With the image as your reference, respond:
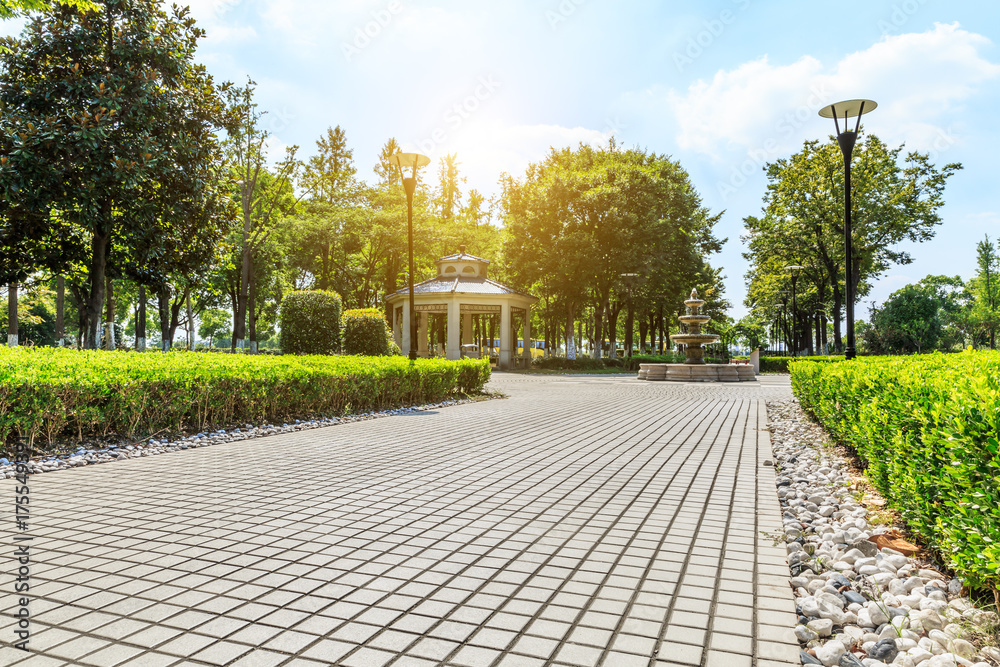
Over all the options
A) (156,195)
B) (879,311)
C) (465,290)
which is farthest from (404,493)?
(879,311)

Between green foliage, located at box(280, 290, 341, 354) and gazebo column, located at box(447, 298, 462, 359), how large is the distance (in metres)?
11.8

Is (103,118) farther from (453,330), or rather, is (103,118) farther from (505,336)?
(505,336)

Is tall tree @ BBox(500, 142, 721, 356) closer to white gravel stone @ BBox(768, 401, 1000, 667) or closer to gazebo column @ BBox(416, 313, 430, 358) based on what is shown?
gazebo column @ BBox(416, 313, 430, 358)

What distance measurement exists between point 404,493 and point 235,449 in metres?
3.11

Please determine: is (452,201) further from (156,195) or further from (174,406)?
(174,406)

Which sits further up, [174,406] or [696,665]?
[174,406]

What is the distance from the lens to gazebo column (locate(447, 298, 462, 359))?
29938mm

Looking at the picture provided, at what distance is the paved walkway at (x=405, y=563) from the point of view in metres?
2.37

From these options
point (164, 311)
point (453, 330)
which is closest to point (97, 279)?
point (164, 311)

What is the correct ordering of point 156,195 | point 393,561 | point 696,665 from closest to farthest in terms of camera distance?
A: point 696,665 < point 393,561 < point 156,195

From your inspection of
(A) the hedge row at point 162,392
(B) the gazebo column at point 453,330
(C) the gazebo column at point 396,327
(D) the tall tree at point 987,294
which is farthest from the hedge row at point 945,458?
(D) the tall tree at point 987,294

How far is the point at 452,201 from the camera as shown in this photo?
173 feet

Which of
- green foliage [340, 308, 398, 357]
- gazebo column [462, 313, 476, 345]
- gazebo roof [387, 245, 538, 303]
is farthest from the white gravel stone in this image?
gazebo column [462, 313, 476, 345]

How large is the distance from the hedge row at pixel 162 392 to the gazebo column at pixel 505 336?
775 inches
